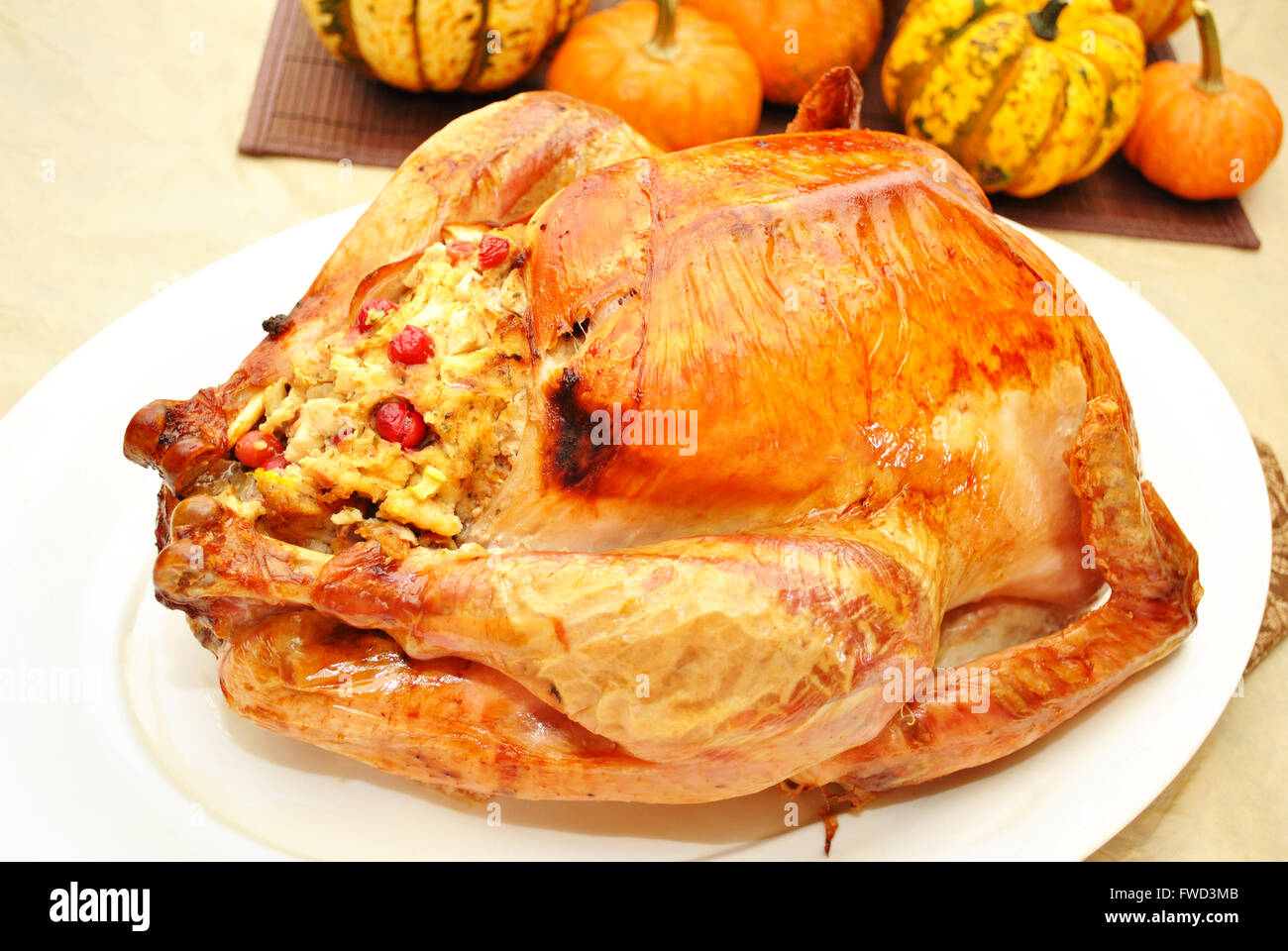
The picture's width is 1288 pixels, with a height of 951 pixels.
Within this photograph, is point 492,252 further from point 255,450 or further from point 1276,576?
point 1276,576

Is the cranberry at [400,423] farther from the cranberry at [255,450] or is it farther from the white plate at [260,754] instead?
the white plate at [260,754]

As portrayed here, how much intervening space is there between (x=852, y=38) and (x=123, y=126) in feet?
7.78

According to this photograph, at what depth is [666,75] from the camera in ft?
11.4

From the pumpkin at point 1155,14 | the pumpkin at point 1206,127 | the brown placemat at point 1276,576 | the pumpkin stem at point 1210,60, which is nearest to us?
the brown placemat at point 1276,576

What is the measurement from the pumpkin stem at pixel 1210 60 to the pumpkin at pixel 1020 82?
20 centimetres

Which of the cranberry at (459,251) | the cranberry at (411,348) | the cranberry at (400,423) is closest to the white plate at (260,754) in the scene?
the cranberry at (400,423)

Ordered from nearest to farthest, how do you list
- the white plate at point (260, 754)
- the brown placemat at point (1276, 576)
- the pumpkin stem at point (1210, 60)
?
1. the white plate at point (260, 754)
2. the brown placemat at point (1276, 576)
3. the pumpkin stem at point (1210, 60)

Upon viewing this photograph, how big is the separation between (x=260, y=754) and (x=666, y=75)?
228cm

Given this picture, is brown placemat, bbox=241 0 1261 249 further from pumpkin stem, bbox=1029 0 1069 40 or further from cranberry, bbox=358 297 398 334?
cranberry, bbox=358 297 398 334

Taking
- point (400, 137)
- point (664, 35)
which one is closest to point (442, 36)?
point (400, 137)

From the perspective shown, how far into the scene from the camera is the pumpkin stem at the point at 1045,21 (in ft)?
11.2

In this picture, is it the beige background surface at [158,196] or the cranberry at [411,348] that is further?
the beige background surface at [158,196]
